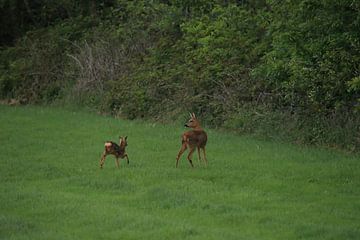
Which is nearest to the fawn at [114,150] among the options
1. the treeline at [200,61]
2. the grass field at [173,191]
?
the grass field at [173,191]

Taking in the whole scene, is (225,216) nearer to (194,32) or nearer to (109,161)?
(109,161)

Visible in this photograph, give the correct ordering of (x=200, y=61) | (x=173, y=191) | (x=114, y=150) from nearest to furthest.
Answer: (x=173, y=191) → (x=114, y=150) → (x=200, y=61)

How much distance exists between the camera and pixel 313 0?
750 inches

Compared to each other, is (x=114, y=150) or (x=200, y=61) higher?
(x=200, y=61)

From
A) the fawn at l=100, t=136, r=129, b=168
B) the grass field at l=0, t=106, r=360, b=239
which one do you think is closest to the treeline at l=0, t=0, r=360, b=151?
the grass field at l=0, t=106, r=360, b=239

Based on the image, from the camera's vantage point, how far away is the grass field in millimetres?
11492

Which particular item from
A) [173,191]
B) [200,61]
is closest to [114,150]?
[173,191]

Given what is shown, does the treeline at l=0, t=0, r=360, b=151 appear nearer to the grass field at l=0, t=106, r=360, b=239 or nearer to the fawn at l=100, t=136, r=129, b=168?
the grass field at l=0, t=106, r=360, b=239

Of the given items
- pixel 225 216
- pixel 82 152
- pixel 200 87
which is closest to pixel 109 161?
pixel 82 152

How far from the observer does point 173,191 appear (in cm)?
1390

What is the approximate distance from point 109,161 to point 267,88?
6.77 metres

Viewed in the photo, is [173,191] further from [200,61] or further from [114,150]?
[200,61]

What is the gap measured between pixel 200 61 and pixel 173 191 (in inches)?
469

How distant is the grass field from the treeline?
5.66 ft
